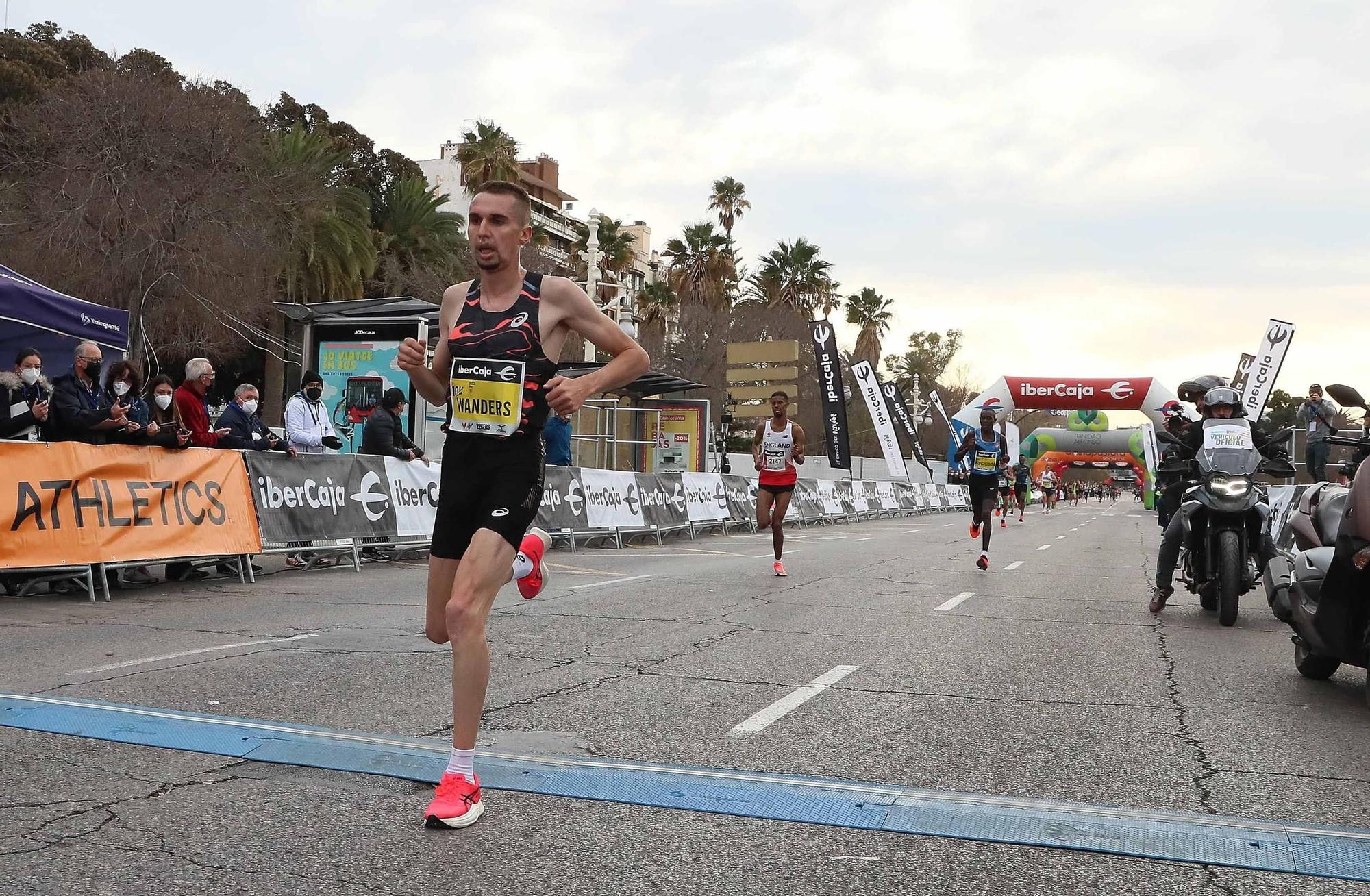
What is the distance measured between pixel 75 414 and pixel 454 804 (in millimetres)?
8490

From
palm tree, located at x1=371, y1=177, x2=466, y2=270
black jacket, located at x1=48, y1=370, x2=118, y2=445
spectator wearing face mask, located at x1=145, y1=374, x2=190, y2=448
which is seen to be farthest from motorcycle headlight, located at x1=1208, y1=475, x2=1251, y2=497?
palm tree, located at x1=371, y1=177, x2=466, y2=270

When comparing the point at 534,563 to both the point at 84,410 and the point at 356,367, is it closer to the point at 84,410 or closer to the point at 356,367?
the point at 84,410

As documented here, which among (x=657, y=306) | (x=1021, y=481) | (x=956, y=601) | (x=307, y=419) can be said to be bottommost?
(x=956, y=601)

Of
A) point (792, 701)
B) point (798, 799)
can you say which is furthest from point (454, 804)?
point (792, 701)

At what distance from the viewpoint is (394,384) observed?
20.6 meters

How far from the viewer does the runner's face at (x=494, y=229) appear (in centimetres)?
440

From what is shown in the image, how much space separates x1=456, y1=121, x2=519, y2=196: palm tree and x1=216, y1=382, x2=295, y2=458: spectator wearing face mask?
34.6 meters

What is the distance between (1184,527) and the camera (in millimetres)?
10344

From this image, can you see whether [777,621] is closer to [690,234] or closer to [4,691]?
[4,691]

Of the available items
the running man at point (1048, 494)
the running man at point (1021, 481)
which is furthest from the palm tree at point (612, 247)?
the running man at point (1048, 494)

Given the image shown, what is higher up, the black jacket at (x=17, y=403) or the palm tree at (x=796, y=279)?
the palm tree at (x=796, y=279)

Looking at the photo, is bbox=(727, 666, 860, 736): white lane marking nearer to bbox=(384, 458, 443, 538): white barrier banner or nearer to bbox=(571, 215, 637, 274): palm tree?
bbox=(384, 458, 443, 538): white barrier banner

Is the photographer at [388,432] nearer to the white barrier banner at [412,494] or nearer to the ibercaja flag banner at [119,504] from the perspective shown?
the white barrier banner at [412,494]

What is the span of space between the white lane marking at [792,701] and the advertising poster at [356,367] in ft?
47.1
